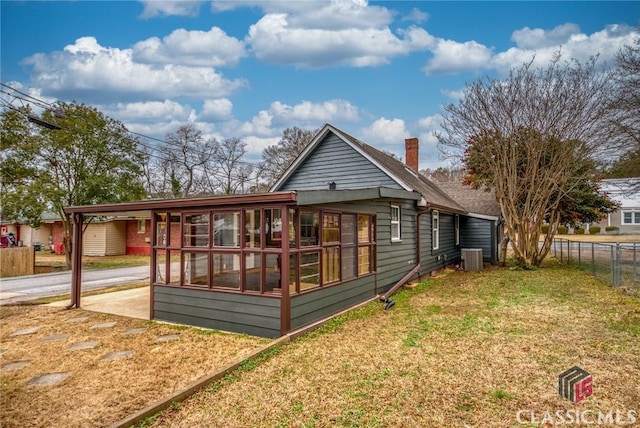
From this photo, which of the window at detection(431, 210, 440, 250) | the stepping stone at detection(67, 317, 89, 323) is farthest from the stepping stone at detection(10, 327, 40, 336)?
the window at detection(431, 210, 440, 250)

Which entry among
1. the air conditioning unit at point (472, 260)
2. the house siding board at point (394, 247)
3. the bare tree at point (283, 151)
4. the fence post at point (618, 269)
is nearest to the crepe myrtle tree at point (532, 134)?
the air conditioning unit at point (472, 260)

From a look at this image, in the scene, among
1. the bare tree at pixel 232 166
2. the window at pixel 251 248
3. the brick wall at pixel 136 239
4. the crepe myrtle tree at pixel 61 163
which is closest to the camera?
the window at pixel 251 248

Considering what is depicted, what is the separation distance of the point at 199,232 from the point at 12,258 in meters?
14.0

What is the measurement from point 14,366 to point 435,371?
216 inches

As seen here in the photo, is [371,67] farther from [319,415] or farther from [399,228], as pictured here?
[319,415]

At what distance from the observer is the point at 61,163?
16391mm

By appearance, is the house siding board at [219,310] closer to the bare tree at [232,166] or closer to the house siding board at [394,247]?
the house siding board at [394,247]

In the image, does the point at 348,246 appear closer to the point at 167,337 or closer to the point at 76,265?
the point at 167,337

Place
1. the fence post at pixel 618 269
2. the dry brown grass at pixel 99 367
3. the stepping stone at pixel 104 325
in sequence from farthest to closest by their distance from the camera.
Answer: the fence post at pixel 618 269 → the stepping stone at pixel 104 325 → the dry brown grass at pixel 99 367

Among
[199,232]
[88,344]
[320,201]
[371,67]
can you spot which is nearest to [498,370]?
[320,201]

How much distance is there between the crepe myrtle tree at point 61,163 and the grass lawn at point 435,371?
1493cm

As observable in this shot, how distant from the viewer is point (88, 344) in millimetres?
5625

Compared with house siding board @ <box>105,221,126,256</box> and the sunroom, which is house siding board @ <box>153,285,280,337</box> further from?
house siding board @ <box>105,221,126,256</box>

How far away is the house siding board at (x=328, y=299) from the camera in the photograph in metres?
5.99
